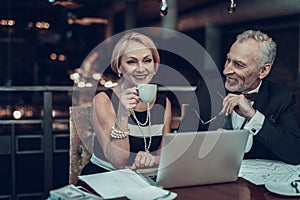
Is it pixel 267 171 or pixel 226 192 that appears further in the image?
pixel 267 171

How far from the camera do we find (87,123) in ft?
7.61

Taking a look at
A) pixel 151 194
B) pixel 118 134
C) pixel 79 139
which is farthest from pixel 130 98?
pixel 151 194

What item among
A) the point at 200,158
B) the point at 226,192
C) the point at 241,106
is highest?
the point at 241,106

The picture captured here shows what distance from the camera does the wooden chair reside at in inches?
88.5

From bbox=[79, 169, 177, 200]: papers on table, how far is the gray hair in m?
0.98

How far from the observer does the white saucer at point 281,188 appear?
152 cm

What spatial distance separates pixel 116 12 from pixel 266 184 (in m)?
11.6

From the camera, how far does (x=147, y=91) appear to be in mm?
1760

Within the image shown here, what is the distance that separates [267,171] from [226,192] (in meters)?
0.37

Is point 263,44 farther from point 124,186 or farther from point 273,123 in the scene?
point 124,186

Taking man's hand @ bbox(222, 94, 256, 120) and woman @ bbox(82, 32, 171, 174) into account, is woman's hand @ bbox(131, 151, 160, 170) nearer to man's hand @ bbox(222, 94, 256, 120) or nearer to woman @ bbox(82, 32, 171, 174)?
woman @ bbox(82, 32, 171, 174)

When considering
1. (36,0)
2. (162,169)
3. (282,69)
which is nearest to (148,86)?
(162,169)

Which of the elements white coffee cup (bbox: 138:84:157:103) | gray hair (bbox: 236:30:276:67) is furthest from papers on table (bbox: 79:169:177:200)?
gray hair (bbox: 236:30:276:67)

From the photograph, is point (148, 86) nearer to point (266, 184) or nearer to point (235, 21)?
point (266, 184)
